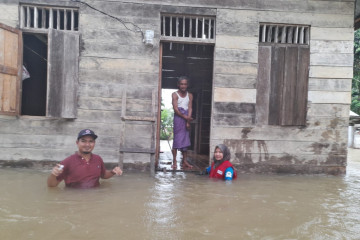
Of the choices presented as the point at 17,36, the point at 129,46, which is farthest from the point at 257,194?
the point at 17,36

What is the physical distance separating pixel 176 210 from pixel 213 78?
2911mm

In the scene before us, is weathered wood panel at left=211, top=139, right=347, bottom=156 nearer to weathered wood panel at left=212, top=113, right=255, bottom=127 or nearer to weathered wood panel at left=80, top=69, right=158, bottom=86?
weathered wood panel at left=212, top=113, right=255, bottom=127

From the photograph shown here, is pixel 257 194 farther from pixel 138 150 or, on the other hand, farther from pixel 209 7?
pixel 209 7

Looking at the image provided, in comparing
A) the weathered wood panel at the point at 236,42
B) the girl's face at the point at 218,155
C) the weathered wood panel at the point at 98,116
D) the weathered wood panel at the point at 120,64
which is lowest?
the girl's face at the point at 218,155

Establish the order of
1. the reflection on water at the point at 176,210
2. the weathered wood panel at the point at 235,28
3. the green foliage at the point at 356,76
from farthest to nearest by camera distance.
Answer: the green foliage at the point at 356,76 < the weathered wood panel at the point at 235,28 < the reflection on water at the point at 176,210

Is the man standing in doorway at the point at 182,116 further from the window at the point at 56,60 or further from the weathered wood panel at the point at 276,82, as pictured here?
the window at the point at 56,60

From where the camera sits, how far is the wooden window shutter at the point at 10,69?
13.9 feet

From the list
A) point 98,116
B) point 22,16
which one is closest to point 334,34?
point 98,116

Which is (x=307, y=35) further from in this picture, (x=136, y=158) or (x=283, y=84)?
(x=136, y=158)

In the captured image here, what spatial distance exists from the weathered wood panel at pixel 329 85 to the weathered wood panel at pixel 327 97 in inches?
3.0

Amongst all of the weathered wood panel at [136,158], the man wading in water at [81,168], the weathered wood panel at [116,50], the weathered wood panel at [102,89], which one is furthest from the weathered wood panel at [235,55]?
the man wading in water at [81,168]

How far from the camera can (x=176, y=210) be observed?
2686 mm

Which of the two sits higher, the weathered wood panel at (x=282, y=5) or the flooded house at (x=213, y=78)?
the weathered wood panel at (x=282, y=5)

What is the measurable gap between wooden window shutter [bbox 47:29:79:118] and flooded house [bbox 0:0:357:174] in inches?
0.7
